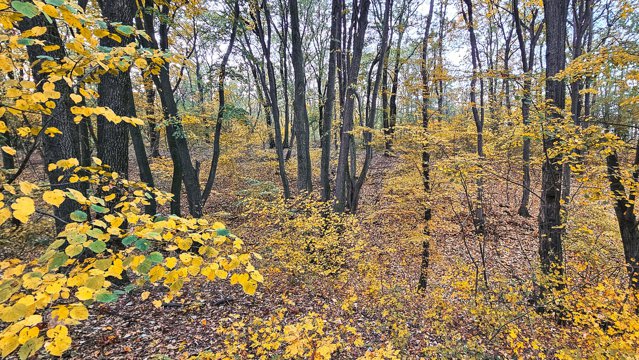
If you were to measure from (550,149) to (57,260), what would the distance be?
6405mm

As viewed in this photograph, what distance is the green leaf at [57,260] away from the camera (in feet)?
4.38

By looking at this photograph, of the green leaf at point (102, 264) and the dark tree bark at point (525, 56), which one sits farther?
the dark tree bark at point (525, 56)

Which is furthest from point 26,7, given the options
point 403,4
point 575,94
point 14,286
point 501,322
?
point 403,4

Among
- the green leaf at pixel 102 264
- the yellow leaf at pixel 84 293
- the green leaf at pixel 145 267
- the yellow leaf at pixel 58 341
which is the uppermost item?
the green leaf at pixel 102 264

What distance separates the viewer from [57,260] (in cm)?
136

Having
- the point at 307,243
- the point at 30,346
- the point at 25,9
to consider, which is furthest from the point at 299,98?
the point at 30,346

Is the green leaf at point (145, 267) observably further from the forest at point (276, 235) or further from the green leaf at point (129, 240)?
the green leaf at point (129, 240)

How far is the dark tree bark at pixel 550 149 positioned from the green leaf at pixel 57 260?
6.33 meters

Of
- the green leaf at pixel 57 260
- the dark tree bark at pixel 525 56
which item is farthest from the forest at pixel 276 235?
the dark tree bark at pixel 525 56

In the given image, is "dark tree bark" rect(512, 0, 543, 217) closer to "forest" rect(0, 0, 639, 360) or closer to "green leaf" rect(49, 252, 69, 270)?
"forest" rect(0, 0, 639, 360)

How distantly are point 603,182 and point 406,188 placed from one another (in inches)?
158

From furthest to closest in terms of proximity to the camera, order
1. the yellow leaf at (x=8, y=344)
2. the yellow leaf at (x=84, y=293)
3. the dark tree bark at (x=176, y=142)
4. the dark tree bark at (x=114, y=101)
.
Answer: the dark tree bark at (x=176, y=142) < the dark tree bark at (x=114, y=101) < the yellow leaf at (x=84, y=293) < the yellow leaf at (x=8, y=344)

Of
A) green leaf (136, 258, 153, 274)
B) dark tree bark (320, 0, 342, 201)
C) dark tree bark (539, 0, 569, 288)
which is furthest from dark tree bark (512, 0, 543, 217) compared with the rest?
green leaf (136, 258, 153, 274)

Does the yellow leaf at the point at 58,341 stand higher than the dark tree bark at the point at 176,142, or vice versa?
the dark tree bark at the point at 176,142
